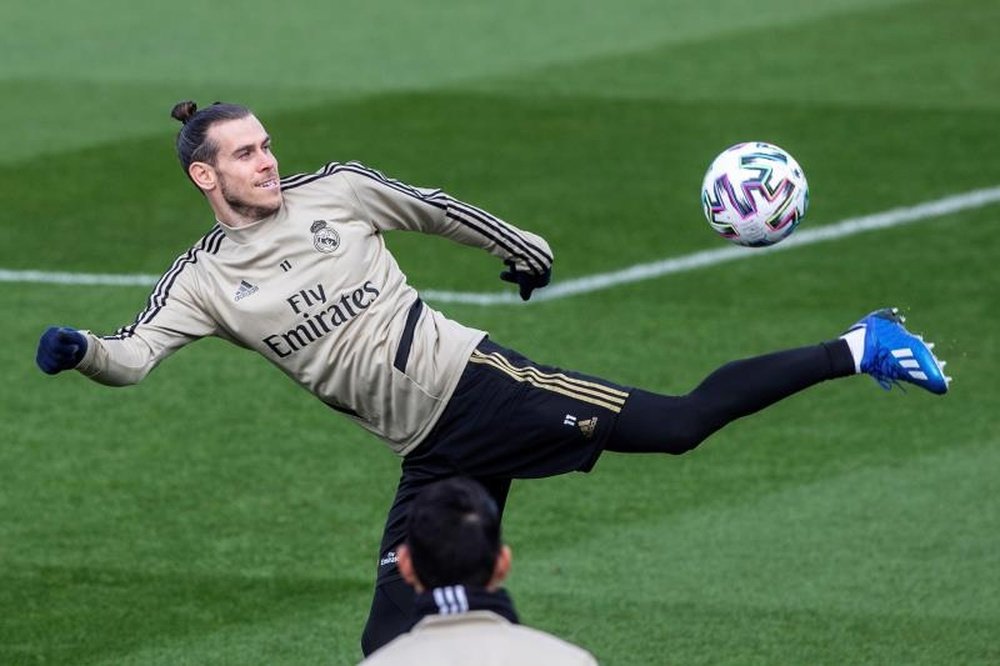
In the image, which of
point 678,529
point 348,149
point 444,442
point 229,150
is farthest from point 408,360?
point 348,149

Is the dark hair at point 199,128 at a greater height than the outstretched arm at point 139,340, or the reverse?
the dark hair at point 199,128

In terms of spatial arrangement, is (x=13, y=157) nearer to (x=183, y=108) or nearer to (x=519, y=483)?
(x=519, y=483)

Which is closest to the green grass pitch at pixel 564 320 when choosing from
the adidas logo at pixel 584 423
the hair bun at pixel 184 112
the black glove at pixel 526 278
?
the adidas logo at pixel 584 423

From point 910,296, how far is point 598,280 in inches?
73.3

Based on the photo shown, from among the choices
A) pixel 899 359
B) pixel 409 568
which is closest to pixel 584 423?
pixel 899 359

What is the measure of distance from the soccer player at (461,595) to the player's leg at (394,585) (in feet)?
5.82

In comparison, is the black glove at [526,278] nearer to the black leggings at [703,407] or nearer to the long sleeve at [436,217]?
the long sleeve at [436,217]

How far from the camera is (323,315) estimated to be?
271 inches

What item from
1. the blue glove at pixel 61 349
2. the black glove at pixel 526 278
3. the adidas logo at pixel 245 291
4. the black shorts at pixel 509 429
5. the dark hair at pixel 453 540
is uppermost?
the black glove at pixel 526 278

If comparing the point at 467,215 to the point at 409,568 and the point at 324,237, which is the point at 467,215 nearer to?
the point at 324,237

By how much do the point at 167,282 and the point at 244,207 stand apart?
0.36m

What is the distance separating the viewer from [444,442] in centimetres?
696

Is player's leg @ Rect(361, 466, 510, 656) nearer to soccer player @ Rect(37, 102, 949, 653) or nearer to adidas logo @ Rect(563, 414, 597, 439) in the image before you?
soccer player @ Rect(37, 102, 949, 653)

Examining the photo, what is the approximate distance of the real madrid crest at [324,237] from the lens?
7.00 meters
